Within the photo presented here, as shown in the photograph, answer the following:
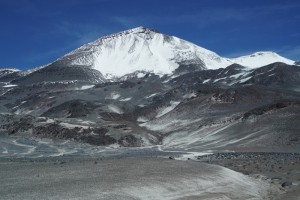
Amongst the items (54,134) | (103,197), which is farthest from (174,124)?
(103,197)

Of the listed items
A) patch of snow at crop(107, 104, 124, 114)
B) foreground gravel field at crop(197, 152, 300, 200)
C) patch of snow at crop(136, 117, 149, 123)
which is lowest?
foreground gravel field at crop(197, 152, 300, 200)

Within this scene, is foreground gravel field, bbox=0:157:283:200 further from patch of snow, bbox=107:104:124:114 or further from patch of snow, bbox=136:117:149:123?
patch of snow, bbox=136:117:149:123

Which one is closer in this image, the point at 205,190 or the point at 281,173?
the point at 205,190

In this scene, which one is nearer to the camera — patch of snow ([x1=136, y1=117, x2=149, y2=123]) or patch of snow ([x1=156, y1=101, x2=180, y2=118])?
patch of snow ([x1=136, y1=117, x2=149, y2=123])

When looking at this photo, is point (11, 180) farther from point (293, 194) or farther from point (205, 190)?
point (293, 194)

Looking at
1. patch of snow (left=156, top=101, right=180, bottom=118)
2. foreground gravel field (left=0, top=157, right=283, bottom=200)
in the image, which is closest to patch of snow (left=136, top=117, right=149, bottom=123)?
patch of snow (left=156, top=101, right=180, bottom=118)

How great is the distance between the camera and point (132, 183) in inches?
1143

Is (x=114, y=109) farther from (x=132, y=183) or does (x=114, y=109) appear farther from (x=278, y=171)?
(x=132, y=183)

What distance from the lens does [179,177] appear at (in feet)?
109

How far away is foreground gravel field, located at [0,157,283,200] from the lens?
25.8m

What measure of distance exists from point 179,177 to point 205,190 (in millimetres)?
2239

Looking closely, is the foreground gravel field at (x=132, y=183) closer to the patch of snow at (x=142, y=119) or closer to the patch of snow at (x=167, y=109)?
the patch of snow at (x=142, y=119)

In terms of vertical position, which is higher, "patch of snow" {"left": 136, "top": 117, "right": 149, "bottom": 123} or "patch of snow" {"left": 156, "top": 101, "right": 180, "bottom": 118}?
"patch of snow" {"left": 156, "top": 101, "right": 180, "bottom": 118}

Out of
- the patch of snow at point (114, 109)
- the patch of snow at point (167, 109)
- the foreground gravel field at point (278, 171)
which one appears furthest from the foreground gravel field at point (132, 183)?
the patch of snow at point (167, 109)
